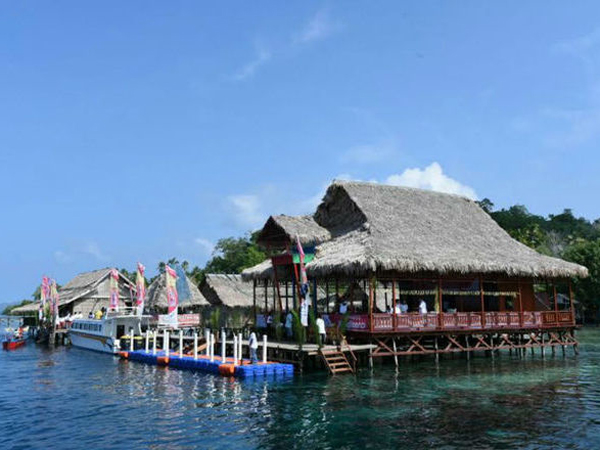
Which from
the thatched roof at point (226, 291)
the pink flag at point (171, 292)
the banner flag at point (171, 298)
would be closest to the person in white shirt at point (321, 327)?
the banner flag at point (171, 298)

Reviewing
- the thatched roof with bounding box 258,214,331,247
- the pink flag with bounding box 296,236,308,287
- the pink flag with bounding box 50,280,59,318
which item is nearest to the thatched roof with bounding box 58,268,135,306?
the pink flag with bounding box 50,280,59,318

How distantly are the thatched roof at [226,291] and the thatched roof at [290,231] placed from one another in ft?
58.1

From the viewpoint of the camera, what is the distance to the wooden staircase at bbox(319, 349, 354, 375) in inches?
819

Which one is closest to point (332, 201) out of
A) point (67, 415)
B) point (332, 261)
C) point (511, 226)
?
point (332, 261)

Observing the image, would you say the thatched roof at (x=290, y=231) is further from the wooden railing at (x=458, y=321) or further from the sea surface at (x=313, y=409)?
the sea surface at (x=313, y=409)

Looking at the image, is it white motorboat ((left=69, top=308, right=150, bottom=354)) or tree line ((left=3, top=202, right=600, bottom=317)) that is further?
tree line ((left=3, top=202, right=600, bottom=317))

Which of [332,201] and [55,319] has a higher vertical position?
[332,201]

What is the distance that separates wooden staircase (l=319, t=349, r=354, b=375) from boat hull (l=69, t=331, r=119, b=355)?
52.6ft

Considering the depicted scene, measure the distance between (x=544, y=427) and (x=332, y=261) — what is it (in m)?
12.0

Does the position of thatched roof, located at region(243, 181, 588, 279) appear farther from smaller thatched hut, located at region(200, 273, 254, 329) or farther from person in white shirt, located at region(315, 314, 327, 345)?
smaller thatched hut, located at region(200, 273, 254, 329)

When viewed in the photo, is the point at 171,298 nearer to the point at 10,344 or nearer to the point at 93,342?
the point at 93,342

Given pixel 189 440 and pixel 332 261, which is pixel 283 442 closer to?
pixel 189 440

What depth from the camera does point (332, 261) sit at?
2367 cm

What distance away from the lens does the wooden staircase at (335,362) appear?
20797mm
